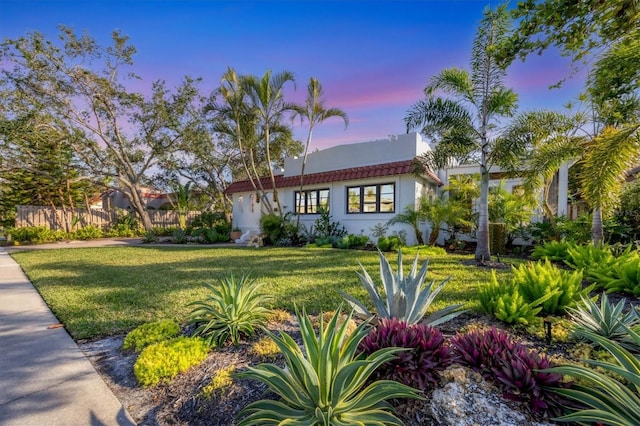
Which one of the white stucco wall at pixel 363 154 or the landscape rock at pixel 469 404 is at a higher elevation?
the white stucco wall at pixel 363 154

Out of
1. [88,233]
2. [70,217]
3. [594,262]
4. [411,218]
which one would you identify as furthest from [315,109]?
[70,217]

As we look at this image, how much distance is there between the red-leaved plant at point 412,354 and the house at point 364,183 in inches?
371

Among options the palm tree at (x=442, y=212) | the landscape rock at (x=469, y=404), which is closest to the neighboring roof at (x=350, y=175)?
the palm tree at (x=442, y=212)

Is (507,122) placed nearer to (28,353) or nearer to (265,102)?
(265,102)

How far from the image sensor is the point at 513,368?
6.48 feet

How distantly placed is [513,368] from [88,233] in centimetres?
2251

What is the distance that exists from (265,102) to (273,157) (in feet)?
29.6

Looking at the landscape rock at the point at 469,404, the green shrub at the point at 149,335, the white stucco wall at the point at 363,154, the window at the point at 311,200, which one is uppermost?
the white stucco wall at the point at 363,154

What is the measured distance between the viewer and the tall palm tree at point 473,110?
8.12 metres

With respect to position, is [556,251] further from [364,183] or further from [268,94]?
[268,94]

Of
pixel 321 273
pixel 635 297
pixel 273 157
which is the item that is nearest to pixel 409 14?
pixel 321 273

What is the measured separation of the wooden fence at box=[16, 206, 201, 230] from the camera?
18.1 metres

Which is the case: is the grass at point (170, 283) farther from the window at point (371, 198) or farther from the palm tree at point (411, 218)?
the window at point (371, 198)

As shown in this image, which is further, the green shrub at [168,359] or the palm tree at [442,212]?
the palm tree at [442,212]
